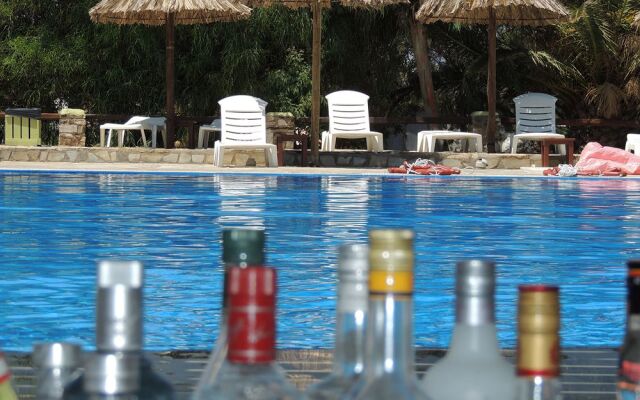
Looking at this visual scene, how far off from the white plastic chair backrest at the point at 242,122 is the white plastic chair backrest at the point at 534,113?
12.4 feet

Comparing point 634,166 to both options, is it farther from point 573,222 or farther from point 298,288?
point 298,288

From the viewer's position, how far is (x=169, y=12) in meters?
17.8

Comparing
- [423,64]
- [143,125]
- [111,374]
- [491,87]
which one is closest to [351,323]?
[111,374]

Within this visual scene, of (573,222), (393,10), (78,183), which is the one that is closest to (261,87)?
(393,10)

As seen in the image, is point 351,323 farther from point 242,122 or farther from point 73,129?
point 73,129

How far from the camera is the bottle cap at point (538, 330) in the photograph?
0.95 meters

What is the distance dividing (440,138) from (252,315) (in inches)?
643

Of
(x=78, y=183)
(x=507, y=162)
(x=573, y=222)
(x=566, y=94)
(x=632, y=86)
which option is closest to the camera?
(x=573, y=222)

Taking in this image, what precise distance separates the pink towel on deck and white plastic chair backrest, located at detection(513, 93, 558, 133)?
204 centimetres

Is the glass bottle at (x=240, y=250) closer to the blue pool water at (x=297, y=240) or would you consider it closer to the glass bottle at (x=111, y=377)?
the glass bottle at (x=111, y=377)

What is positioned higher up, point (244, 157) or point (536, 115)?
point (536, 115)

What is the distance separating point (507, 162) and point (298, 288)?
1065 centimetres

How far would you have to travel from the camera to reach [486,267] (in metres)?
0.96

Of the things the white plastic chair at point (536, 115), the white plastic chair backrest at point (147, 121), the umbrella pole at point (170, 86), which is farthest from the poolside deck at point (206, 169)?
the white plastic chair at point (536, 115)
